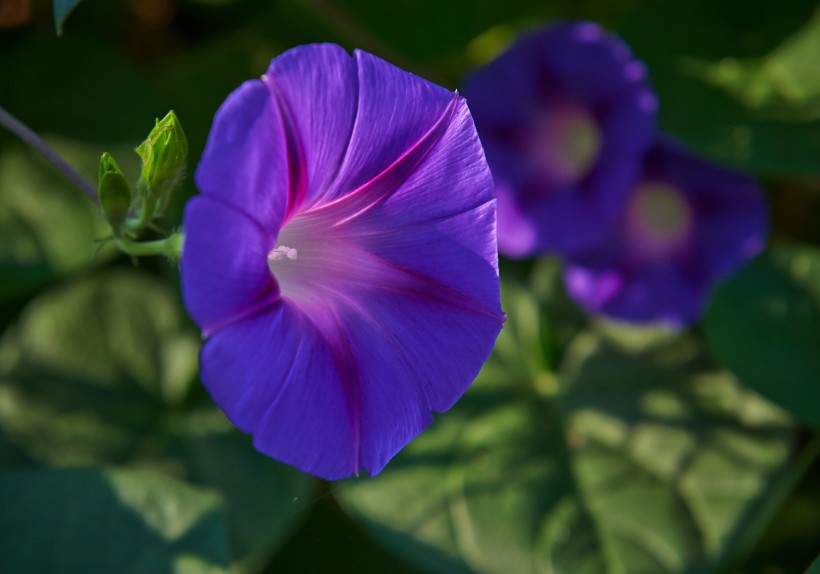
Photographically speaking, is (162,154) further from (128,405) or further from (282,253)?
(128,405)

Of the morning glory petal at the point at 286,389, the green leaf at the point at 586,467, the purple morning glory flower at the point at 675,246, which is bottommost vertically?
the green leaf at the point at 586,467

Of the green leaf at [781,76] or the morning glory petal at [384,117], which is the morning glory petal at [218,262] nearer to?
the morning glory petal at [384,117]

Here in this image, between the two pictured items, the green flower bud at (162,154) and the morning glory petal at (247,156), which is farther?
the green flower bud at (162,154)

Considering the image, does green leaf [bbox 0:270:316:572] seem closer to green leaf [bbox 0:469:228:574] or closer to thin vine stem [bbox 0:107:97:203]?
green leaf [bbox 0:469:228:574]

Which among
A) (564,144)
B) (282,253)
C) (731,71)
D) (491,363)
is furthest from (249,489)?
(731,71)

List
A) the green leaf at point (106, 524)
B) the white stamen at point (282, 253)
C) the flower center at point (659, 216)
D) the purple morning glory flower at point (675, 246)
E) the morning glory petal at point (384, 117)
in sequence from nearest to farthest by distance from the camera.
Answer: the morning glory petal at point (384, 117), the white stamen at point (282, 253), the green leaf at point (106, 524), the purple morning glory flower at point (675, 246), the flower center at point (659, 216)

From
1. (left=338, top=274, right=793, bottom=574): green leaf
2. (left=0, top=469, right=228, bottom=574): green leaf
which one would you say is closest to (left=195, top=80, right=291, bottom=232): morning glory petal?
(left=0, top=469, right=228, bottom=574): green leaf

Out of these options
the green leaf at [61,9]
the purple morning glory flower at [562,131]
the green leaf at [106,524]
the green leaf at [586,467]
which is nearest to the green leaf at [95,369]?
the green leaf at [106,524]
